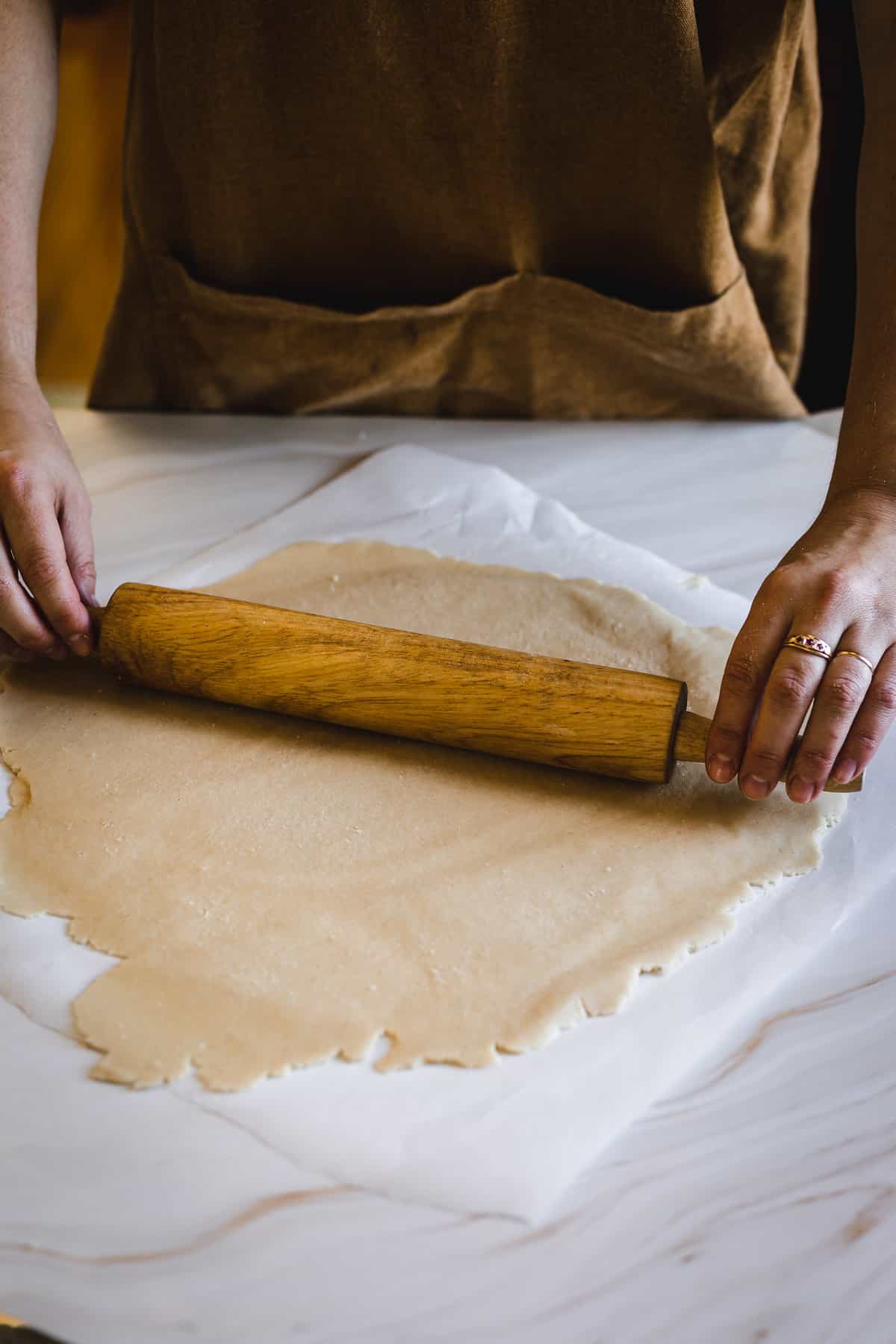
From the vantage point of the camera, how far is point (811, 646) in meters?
0.97

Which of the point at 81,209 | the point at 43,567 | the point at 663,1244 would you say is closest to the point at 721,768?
the point at 663,1244

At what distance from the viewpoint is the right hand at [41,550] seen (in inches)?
45.7

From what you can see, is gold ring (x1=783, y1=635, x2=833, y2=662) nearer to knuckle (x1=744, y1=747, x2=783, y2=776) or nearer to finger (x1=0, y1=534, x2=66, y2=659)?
knuckle (x1=744, y1=747, x2=783, y2=776)

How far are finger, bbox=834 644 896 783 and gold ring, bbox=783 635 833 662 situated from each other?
0.06 ft

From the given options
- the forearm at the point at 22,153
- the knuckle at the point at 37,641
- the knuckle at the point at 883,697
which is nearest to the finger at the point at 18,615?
the knuckle at the point at 37,641

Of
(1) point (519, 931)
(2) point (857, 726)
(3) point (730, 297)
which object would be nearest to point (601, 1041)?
(1) point (519, 931)

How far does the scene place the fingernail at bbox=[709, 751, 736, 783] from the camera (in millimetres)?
1009

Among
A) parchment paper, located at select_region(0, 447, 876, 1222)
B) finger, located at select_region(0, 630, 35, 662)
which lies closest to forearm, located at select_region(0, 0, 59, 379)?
finger, located at select_region(0, 630, 35, 662)

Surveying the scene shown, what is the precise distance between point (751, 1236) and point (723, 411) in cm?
135

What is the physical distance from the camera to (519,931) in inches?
36.3

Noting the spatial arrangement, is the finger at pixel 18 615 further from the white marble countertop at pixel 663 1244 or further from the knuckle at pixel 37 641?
the white marble countertop at pixel 663 1244

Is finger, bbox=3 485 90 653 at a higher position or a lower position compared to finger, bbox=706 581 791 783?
lower

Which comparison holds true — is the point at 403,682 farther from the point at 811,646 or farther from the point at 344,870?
the point at 811,646

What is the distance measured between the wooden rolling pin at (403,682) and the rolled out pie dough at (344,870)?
0.04 meters
